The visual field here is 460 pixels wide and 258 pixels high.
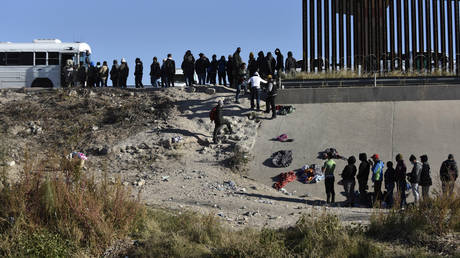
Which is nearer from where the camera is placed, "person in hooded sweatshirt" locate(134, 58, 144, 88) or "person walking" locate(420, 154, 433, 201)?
"person walking" locate(420, 154, 433, 201)

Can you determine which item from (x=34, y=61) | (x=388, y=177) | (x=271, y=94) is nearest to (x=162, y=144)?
(x=271, y=94)

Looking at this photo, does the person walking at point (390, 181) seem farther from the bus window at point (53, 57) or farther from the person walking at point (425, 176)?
the bus window at point (53, 57)

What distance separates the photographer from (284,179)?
1669 cm

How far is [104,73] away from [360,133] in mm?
12541

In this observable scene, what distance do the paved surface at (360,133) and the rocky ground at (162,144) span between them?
59 cm

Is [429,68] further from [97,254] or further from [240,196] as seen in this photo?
[97,254]

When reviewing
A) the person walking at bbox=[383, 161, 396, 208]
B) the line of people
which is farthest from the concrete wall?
the person walking at bbox=[383, 161, 396, 208]

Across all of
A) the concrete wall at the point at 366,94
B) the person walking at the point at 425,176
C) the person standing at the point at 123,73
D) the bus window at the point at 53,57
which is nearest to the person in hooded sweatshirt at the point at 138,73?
the person standing at the point at 123,73

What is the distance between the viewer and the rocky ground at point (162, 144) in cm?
1400

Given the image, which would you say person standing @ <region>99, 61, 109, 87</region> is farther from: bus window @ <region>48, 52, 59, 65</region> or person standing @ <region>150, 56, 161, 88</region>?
bus window @ <region>48, 52, 59, 65</region>

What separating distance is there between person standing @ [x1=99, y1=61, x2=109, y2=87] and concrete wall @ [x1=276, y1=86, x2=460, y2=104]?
→ 868cm

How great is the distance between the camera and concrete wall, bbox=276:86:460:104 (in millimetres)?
21250

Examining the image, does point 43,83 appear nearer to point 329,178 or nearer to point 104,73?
point 104,73

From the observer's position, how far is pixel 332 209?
13461 millimetres
